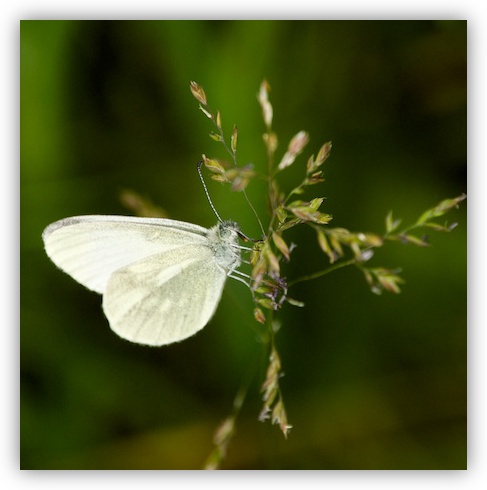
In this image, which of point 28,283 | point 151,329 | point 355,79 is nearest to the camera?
point 151,329

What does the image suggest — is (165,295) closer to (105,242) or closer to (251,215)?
(105,242)

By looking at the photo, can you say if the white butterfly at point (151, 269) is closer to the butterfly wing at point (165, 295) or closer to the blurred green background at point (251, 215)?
the butterfly wing at point (165, 295)

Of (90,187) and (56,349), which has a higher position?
(90,187)

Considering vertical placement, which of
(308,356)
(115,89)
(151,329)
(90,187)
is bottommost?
(308,356)

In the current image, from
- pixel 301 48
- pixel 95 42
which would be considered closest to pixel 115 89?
pixel 95 42

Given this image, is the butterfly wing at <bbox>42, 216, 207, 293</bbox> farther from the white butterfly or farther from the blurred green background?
the blurred green background

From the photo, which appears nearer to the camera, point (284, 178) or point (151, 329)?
point (151, 329)

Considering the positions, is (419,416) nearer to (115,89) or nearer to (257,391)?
(257,391)

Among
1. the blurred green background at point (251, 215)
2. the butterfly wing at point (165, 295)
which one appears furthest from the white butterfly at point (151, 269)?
the blurred green background at point (251, 215)
